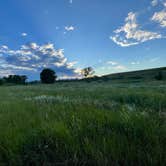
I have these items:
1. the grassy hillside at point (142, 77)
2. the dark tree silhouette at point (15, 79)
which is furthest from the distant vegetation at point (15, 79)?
the grassy hillside at point (142, 77)

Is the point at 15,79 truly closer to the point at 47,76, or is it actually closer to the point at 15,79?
the point at 15,79

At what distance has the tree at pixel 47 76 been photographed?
89250mm

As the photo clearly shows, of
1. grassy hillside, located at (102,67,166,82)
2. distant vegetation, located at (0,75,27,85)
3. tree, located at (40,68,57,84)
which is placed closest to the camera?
grassy hillside, located at (102,67,166,82)

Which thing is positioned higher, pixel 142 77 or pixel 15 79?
pixel 15 79

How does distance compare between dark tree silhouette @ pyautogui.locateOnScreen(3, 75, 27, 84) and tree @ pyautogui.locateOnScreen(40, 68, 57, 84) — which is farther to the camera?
dark tree silhouette @ pyautogui.locateOnScreen(3, 75, 27, 84)

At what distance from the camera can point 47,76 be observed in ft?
293

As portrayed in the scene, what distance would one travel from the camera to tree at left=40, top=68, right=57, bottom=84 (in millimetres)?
89250

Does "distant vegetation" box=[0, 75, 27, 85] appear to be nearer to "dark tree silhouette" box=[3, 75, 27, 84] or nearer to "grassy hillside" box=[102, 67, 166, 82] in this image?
"dark tree silhouette" box=[3, 75, 27, 84]

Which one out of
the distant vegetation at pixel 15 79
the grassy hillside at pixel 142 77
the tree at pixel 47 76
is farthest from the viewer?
the distant vegetation at pixel 15 79

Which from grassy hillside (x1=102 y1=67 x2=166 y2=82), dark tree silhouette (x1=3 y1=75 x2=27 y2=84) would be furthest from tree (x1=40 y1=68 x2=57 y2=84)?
grassy hillside (x1=102 y1=67 x2=166 y2=82)

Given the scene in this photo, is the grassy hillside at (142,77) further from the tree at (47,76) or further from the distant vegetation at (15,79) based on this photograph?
the distant vegetation at (15,79)

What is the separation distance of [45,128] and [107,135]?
94 cm

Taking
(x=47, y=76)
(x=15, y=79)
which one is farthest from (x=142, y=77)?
(x=15, y=79)

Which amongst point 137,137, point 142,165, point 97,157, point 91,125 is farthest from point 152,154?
point 91,125
